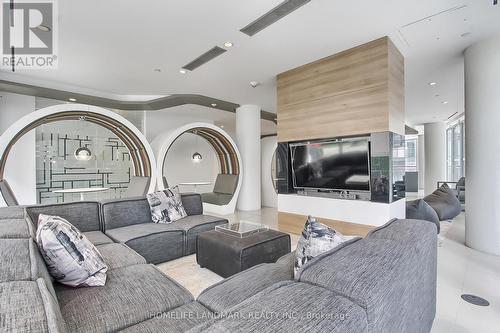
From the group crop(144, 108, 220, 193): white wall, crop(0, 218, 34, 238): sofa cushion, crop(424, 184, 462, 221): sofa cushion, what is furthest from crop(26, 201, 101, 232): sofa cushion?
crop(424, 184, 462, 221): sofa cushion

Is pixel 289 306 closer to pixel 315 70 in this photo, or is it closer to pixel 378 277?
pixel 378 277

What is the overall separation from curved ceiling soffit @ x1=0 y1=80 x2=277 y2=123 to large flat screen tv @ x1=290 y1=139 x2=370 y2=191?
3121mm

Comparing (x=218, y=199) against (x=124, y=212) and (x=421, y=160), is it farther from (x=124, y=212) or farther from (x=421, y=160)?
(x=421, y=160)

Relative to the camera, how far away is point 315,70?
13.5ft

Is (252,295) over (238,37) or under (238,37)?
under

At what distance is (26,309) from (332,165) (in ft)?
12.5

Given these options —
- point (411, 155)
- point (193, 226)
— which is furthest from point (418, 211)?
point (411, 155)

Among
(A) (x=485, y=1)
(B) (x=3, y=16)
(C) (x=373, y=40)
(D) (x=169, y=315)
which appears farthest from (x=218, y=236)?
(A) (x=485, y=1)

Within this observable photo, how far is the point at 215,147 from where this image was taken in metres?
7.24

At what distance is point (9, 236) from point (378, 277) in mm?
2208

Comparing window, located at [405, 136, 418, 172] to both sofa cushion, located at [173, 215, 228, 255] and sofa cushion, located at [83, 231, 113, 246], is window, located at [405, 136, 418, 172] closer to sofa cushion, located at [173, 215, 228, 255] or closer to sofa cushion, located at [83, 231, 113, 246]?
sofa cushion, located at [173, 215, 228, 255]

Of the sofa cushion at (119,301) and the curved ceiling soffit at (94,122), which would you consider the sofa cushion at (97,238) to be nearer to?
the sofa cushion at (119,301)

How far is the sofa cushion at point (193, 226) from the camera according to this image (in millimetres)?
3273

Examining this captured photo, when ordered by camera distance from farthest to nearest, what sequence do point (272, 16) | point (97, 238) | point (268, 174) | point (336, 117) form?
point (268, 174), point (336, 117), point (272, 16), point (97, 238)
